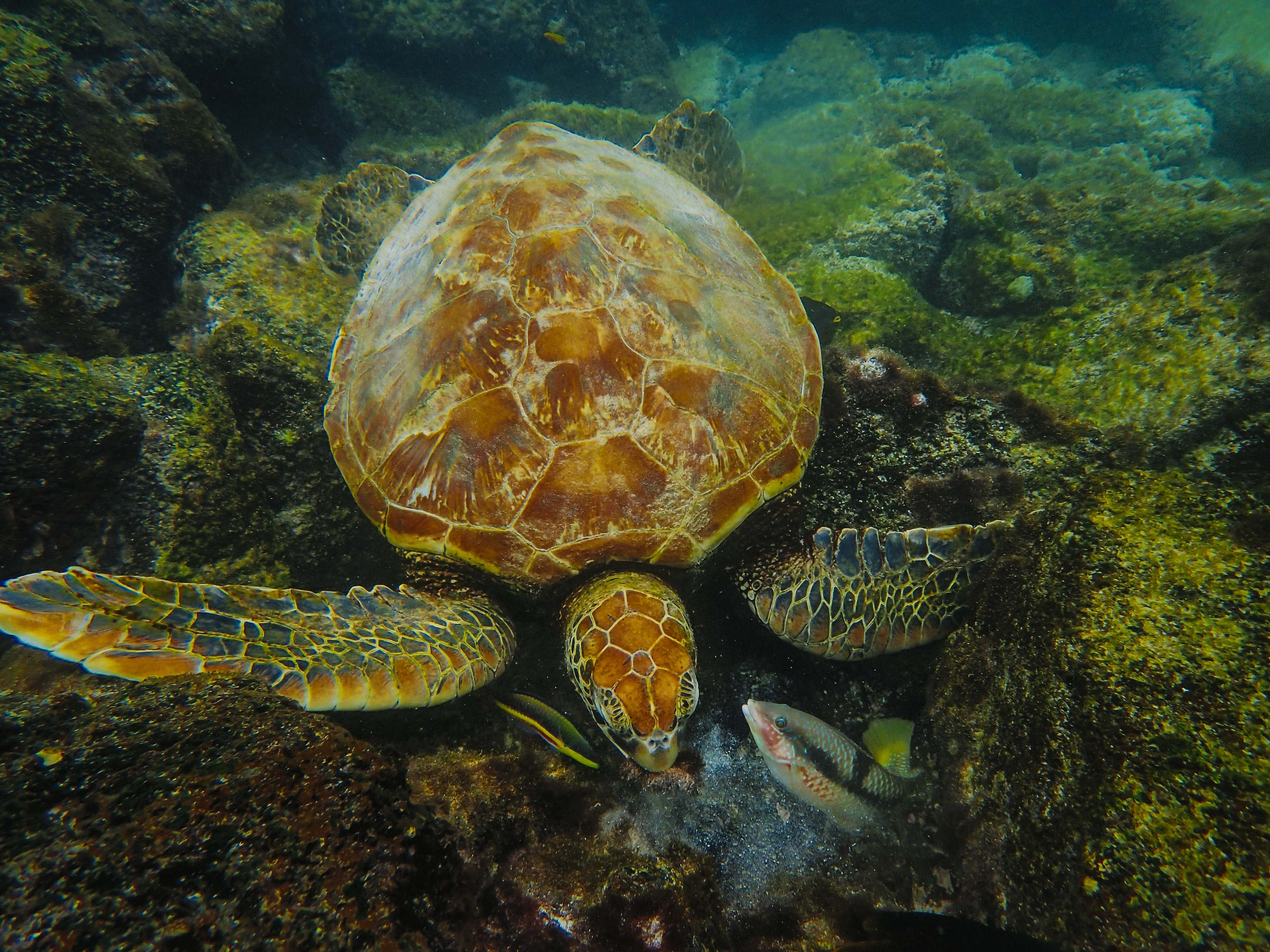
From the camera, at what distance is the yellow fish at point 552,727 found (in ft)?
6.58

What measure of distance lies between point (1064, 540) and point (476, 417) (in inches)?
95.3

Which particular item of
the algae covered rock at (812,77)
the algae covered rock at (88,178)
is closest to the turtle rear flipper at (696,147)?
the algae covered rock at (88,178)

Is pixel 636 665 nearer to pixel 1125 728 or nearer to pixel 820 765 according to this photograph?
pixel 820 765

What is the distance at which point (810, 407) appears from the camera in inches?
105

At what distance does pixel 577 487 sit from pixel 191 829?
5.01 ft

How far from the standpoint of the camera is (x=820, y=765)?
2.00 m

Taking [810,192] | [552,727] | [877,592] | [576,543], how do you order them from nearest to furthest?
[552,727] < [576,543] < [877,592] < [810,192]

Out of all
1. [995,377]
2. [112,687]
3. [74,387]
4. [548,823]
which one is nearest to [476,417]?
[112,687]

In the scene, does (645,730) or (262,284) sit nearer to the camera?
(645,730)

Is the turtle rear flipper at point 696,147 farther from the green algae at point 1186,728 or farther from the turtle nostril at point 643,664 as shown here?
the green algae at point 1186,728

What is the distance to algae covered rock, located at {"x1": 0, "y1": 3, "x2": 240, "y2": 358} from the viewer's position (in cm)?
394

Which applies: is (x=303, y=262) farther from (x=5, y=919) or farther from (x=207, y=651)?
(x=5, y=919)

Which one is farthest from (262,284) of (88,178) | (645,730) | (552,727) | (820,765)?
(820,765)

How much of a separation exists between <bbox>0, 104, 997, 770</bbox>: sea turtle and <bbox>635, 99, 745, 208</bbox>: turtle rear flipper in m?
3.30
